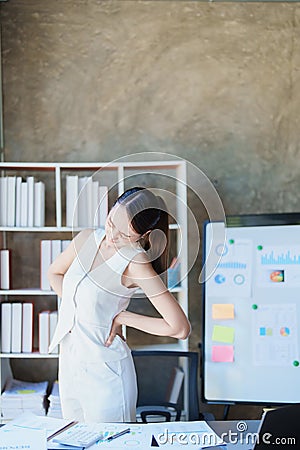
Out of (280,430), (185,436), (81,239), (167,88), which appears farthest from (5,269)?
(280,430)

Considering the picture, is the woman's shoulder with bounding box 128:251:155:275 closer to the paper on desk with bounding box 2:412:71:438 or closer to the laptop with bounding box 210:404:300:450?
the paper on desk with bounding box 2:412:71:438

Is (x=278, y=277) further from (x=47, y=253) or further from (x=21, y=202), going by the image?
(x=21, y=202)

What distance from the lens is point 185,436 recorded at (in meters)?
2.54

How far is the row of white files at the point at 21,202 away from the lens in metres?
3.85

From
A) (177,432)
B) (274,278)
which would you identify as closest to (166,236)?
(177,432)

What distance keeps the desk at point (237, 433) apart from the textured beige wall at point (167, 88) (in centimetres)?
155

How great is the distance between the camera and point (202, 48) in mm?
4254

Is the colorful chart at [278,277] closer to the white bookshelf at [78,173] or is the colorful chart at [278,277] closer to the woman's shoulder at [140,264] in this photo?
the white bookshelf at [78,173]

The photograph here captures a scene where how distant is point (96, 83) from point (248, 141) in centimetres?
101

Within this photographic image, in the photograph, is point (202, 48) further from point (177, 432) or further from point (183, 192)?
point (177, 432)

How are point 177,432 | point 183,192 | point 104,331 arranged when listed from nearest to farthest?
point 177,432
point 104,331
point 183,192

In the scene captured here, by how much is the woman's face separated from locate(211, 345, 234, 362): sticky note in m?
1.23

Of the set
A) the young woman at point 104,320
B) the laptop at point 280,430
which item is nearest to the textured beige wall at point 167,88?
the young woman at point 104,320

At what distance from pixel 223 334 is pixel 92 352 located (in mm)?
1006
